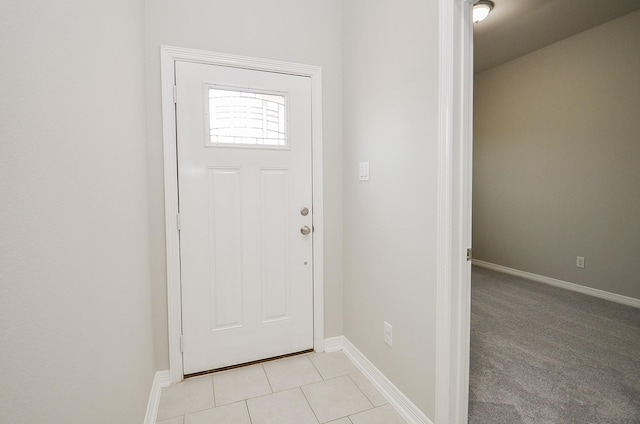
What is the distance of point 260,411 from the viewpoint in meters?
1.58

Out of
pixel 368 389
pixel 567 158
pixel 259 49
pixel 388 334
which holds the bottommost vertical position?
pixel 368 389

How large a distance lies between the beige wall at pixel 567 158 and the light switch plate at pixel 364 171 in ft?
9.72

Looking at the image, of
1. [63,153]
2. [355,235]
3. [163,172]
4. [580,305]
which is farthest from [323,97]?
[580,305]

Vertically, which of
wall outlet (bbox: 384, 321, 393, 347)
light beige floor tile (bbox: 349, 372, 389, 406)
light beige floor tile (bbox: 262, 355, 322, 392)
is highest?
wall outlet (bbox: 384, 321, 393, 347)

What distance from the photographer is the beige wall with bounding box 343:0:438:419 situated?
1437 millimetres

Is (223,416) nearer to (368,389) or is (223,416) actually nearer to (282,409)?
(282,409)

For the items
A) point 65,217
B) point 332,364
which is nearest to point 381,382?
point 332,364

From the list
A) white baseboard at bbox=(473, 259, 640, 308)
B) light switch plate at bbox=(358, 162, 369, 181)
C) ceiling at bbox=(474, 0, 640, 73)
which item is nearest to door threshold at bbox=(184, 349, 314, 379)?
light switch plate at bbox=(358, 162, 369, 181)

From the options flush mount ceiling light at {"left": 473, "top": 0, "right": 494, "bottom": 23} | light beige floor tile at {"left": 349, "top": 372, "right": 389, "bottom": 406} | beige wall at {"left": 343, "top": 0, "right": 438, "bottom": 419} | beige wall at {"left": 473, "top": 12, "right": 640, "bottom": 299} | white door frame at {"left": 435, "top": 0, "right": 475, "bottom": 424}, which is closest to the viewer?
white door frame at {"left": 435, "top": 0, "right": 475, "bottom": 424}

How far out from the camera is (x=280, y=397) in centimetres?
169

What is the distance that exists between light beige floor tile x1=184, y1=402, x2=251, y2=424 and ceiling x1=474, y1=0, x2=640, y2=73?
12.4ft

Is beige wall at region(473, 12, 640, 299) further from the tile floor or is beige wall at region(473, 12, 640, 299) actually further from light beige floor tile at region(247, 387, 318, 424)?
light beige floor tile at region(247, 387, 318, 424)

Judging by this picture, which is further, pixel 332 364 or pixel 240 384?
pixel 332 364

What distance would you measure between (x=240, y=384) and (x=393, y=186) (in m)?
1.53
